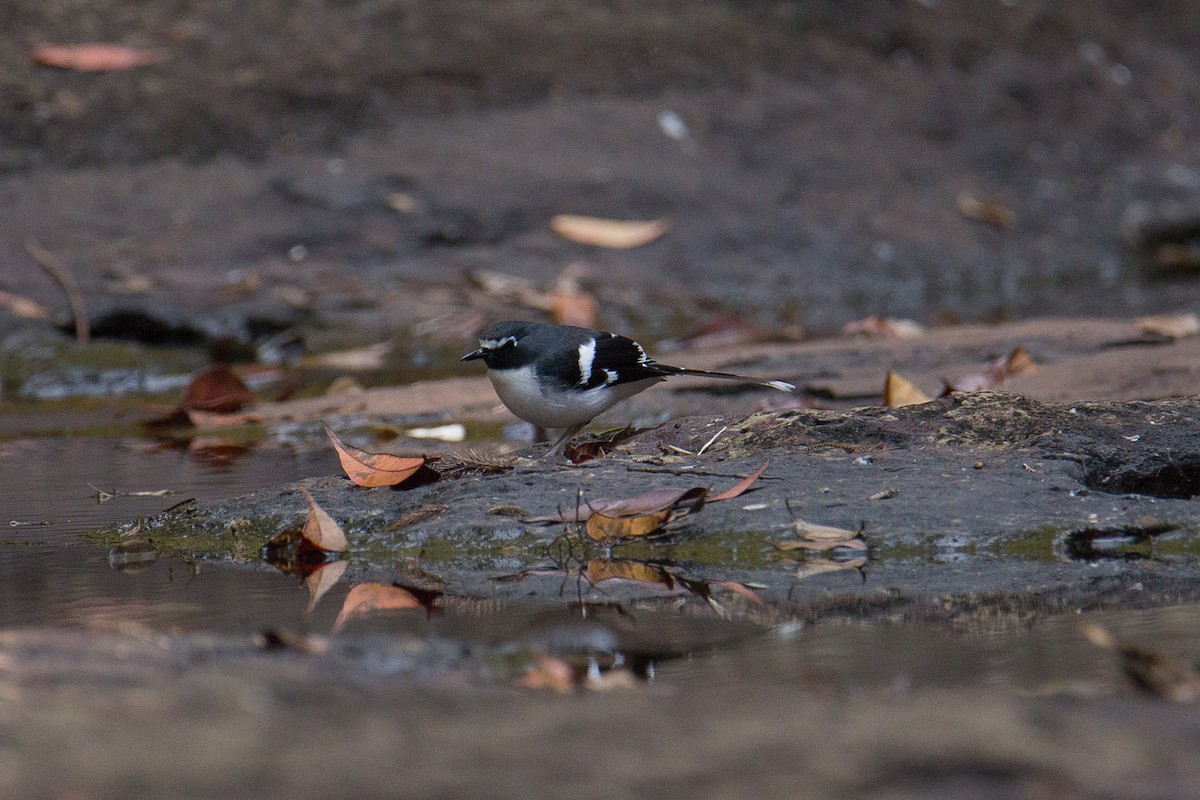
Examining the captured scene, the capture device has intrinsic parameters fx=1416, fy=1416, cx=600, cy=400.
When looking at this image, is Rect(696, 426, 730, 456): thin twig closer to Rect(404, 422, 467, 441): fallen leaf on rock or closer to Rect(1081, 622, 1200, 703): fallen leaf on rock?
Rect(404, 422, 467, 441): fallen leaf on rock

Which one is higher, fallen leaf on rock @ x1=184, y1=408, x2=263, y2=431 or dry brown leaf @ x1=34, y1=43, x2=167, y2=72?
dry brown leaf @ x1=34, y1=43, x2=167, y2=72

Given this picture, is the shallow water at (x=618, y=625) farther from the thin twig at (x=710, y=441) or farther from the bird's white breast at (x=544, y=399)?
the bird's white breast at (x=544, y=399)

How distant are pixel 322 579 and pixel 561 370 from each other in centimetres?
162

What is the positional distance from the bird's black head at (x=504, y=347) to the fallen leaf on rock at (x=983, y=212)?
21.0ft

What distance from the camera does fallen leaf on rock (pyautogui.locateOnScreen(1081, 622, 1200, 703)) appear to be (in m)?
2.09

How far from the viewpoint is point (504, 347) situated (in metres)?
4.85

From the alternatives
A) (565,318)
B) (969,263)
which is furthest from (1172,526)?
(969,263)

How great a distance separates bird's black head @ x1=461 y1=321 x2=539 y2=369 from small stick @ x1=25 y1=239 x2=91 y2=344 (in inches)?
129

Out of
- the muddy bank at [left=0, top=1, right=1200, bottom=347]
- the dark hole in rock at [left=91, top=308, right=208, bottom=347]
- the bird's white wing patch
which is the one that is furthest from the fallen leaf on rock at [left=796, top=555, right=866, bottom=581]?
the dark hole in rock at [left=91, top=308, right=208, bottom=347]

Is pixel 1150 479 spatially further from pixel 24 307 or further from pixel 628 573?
pixel 24 307

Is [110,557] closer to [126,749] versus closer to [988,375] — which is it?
[126,749]

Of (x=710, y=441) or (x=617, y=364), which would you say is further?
(x=617, y=364)

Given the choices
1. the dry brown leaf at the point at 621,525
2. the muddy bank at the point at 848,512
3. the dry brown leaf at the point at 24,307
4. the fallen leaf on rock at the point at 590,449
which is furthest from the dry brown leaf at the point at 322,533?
the dry brown leaf at the point at 24,307

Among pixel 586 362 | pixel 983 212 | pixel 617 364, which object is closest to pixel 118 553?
pixel 586 362
